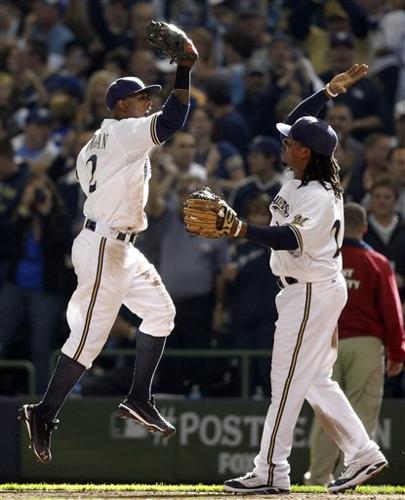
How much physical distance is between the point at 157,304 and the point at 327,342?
1.03m

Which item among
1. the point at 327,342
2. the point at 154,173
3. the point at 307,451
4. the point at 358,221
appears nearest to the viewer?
the point at 327,342

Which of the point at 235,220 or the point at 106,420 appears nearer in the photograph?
the point at 235,220

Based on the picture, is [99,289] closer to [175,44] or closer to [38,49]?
[175,44]

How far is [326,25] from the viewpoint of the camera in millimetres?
13523

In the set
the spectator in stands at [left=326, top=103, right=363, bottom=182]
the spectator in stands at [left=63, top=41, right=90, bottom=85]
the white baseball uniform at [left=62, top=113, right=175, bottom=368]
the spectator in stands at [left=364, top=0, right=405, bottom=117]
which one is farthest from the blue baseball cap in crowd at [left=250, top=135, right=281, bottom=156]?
the white baseball uniform at [left=62, top=113, right=175, bottom=368]

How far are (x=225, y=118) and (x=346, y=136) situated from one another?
1.35 m

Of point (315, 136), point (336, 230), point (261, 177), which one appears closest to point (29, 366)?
point (261, 177)

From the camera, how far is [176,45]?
732 centimetres

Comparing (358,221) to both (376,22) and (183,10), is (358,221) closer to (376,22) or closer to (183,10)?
(376,22)

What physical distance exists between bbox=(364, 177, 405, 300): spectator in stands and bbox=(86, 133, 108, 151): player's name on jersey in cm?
407

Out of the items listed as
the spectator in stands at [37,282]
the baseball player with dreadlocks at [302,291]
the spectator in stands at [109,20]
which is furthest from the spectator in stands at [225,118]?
the baseball player with dreadlocks at [302,291]

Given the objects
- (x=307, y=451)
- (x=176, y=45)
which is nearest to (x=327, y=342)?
(x=176, y=45)

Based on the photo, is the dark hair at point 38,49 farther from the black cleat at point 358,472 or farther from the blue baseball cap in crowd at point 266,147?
the black cleat at point 358,472

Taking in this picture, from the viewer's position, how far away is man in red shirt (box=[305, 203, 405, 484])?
9.29 m
